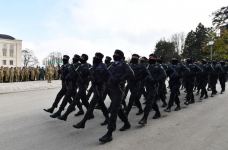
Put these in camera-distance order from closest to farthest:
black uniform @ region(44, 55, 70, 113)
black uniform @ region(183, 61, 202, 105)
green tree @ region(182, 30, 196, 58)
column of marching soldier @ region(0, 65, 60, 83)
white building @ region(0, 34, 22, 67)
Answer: black uniform @ region(44, 55, 70, 113), black uniform @ region(183, 61, 202, 105), column of marching soldier @ region(0, 65, 60, 83), green tree @ region(182, 30, 196, 58), white building @ region(0, 34, 22, 67)

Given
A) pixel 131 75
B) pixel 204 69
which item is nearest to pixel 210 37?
pixel 204 69

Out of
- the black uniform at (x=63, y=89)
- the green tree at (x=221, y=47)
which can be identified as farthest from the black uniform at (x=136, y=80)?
the green tree at (x=221, y=47)

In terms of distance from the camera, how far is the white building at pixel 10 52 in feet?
366

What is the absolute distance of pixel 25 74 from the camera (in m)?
39.6

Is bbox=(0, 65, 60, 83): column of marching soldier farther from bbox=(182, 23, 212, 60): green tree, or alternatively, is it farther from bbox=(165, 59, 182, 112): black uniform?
bbox=(182, 23, 212, 60): green tree

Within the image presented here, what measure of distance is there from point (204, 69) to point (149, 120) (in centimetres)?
728

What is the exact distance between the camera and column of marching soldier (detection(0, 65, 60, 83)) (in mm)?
36719

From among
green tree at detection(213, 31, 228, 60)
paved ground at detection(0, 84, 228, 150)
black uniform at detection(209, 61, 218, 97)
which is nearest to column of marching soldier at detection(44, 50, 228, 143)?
paved ground at detection(0, 84, 228, 150)

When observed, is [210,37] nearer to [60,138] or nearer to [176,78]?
[176,78]

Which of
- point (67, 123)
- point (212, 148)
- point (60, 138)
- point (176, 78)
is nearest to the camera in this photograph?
point (212, 148)

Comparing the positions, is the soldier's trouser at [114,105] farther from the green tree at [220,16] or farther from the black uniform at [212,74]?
the green tree at [220,16]

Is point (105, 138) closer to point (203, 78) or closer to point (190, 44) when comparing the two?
point (203, 78)

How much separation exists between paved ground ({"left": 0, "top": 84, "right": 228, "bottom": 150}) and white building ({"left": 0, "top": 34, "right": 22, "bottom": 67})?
10251cm

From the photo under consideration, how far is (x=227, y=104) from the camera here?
15.0 metres
